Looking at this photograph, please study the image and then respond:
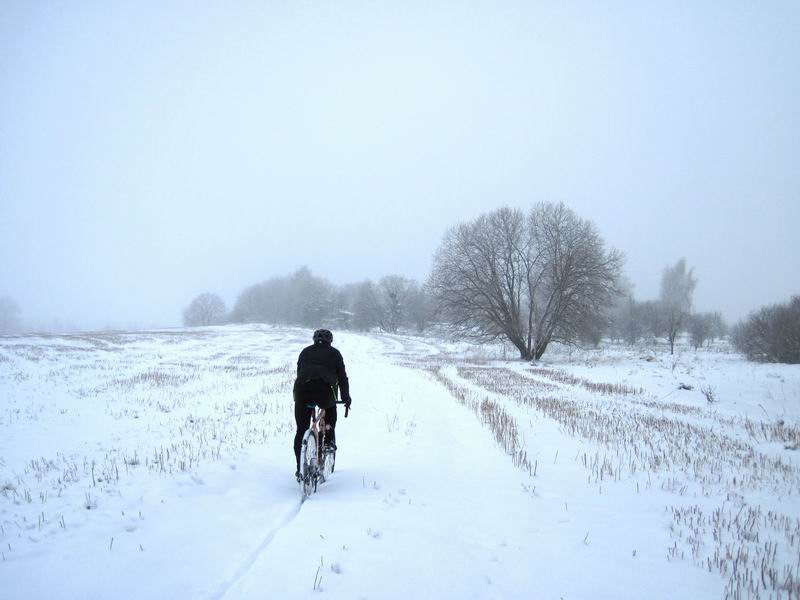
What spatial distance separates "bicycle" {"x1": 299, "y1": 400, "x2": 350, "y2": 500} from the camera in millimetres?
5425

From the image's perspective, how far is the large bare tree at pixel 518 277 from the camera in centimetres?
2989

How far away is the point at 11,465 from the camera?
691 cm

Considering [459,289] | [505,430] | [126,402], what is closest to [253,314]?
[459,289]

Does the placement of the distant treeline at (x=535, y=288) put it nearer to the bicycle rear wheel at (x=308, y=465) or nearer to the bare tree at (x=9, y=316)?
the bicycle rear wheel at (x=308, y=465)

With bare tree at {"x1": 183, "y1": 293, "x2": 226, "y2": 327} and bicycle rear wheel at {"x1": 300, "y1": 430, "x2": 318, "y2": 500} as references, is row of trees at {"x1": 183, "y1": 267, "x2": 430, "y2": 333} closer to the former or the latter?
bare tree at {"x1": 183, "y1": 293, "x2": 226, "y2": 327}

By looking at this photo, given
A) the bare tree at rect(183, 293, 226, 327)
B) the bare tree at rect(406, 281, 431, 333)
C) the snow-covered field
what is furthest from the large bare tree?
the bare tree at rect(183, 293, 226, 327)

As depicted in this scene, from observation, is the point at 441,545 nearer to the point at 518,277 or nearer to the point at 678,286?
the point at 518,277

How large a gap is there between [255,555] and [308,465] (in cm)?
163

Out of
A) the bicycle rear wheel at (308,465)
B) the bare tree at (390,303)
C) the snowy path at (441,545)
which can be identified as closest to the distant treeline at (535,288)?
the snowy path at (441,545)

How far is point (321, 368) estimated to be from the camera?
5.62 metres

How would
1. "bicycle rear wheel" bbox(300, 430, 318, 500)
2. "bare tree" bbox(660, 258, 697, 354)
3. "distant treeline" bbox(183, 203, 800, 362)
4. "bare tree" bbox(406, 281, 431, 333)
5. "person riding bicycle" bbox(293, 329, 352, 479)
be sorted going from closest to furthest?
"bicycle rear wheel" bbox(300, 430, 318, 500), "person riding bicycle" bbox(293, 329, 352, 479), "distant treeline" bbox(183, 203, 800, 362), "bare tree" bbox(660, 258, 697, 354), "bare tree" bbox(406, 281, 431, 333)

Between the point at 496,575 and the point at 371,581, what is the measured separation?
1206mm

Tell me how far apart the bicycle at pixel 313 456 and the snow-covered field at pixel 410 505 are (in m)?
0.19

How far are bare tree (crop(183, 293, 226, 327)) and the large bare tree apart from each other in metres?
111
